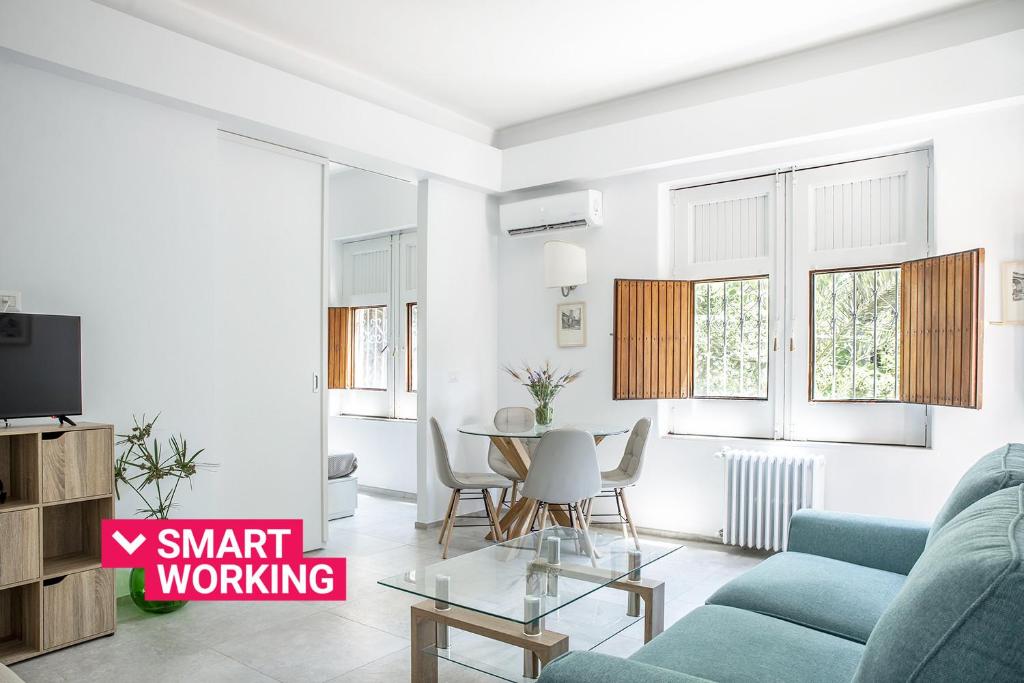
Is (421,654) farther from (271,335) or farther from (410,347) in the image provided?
(410,347)

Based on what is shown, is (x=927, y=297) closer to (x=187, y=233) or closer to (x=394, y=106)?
(x=394, y=106)

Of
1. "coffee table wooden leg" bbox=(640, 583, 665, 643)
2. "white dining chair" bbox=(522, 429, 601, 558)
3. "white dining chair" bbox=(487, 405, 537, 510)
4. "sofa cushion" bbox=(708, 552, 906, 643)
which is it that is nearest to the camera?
"sofa cushion" bbox=(708, 552, 906, 643)

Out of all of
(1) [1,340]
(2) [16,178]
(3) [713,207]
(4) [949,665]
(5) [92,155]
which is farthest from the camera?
(3) [713,207]

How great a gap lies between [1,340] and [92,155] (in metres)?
1.16

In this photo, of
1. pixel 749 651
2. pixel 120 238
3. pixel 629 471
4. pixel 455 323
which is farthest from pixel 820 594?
pixel 455 323

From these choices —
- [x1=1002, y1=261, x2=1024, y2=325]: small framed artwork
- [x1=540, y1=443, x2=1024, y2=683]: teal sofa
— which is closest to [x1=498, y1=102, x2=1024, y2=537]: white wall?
[x1=1002, y1=261, x2=1024, y2=325]: small framed artwork

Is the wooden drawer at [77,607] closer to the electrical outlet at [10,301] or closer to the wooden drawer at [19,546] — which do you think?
the wooden drawer at [19,546]

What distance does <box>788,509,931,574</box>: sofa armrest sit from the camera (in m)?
2.69

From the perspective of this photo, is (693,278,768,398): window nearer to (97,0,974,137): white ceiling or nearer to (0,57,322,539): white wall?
(97,0,974,137): white ceiling

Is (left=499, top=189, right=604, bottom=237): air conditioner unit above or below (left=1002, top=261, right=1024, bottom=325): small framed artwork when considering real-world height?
above

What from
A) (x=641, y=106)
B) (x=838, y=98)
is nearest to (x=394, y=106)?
(x=641, y=106)

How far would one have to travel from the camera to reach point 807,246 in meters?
4.84

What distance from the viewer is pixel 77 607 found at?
3.18 meters

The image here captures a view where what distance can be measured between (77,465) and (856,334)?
4662 mm
